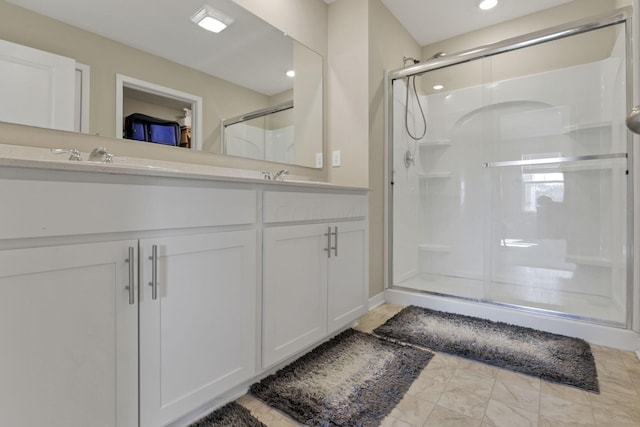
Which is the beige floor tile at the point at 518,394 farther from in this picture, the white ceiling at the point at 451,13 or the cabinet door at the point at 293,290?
the white ceiling at the point at 451,13

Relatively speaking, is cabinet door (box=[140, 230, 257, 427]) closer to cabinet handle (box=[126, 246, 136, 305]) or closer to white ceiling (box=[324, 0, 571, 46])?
cabinet handle (box=[126, 246, 136, 305])

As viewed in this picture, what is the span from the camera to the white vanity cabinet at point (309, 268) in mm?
1312

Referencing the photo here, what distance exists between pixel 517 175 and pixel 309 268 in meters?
2.02

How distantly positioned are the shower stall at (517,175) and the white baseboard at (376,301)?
17 centimetres

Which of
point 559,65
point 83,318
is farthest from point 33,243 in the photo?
point 559,65

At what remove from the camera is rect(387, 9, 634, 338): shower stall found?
207 cm

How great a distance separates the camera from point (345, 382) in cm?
135

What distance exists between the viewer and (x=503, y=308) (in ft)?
6.71

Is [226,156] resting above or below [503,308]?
above

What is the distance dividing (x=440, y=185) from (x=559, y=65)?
1.29 meters

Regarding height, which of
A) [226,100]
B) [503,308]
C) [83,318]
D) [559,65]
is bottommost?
[503,308]

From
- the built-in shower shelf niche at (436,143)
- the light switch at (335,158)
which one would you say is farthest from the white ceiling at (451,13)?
the light switch at (335,158)

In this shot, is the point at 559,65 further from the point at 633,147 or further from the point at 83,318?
the point at 83,318

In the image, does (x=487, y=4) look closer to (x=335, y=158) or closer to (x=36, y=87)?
(x=335, y=158)
